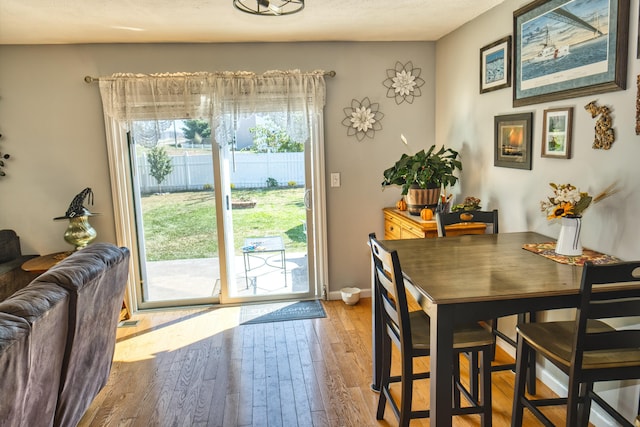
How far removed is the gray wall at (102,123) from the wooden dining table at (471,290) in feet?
6.54

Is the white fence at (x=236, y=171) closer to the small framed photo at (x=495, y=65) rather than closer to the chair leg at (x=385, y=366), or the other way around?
the small framed photo at (x=495, y=65)

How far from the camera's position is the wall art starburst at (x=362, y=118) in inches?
161

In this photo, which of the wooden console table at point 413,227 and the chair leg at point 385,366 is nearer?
the chair leg at point 385,366

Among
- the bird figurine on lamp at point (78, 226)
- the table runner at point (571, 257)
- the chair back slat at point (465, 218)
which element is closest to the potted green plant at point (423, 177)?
the chair back slat at point (465, 218)

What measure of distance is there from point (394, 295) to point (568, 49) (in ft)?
5.40

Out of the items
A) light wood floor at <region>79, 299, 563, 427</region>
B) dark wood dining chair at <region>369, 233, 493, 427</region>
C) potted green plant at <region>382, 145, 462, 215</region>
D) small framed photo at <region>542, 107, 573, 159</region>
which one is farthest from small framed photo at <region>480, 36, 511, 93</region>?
light wood floor at <region>79, 299, 563, 427</region>

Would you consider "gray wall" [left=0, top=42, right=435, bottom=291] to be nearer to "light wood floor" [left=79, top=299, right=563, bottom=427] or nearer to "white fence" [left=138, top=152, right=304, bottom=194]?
"white fence" [left=138, top=152, right=304, bottom=194]

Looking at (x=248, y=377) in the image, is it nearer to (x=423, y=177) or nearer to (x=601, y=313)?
(x=423, y=177)

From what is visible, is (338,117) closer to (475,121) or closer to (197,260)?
(475,121)

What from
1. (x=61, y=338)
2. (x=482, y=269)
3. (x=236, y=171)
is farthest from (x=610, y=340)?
(x=236, y=171)

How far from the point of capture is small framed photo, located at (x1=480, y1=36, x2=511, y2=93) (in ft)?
9.79

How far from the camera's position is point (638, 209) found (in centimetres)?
205

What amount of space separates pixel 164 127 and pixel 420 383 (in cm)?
289

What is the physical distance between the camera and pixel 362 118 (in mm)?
4113
